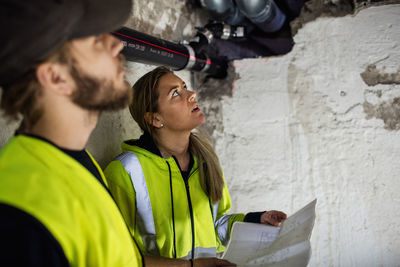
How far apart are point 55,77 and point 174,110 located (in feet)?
2.23

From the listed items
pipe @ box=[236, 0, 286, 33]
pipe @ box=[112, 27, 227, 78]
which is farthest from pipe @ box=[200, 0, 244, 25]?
pipe @ box=[112, 27, 227, 78]

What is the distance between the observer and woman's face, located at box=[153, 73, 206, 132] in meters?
1.29

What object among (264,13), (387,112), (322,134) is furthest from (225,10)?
(387,112)

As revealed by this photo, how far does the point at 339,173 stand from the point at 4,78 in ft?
5.26

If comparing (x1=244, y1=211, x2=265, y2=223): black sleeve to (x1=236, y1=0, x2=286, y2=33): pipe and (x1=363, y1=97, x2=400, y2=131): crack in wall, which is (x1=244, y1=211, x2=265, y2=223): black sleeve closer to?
(x1=363, y1=97, x2=400, y2=131): crack in wall

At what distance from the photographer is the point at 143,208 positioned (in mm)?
1159

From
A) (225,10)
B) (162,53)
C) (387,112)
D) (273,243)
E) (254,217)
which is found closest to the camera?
(273,243)

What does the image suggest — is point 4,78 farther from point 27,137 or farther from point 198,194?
point 198,194

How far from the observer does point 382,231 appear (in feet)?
5.43

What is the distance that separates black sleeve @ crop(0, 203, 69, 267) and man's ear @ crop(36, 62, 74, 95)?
0.76 feet

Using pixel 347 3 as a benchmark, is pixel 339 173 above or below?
below

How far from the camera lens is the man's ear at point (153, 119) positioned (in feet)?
4.30

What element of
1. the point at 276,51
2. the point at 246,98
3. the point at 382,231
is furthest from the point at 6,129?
the point at 382,231

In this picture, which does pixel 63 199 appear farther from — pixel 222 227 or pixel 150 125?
pixel 222 227
